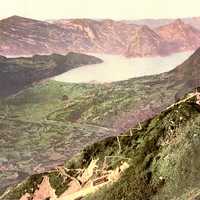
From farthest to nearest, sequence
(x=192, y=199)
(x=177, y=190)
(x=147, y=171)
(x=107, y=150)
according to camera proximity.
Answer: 1. (x=107, y=150)
2. (x=147, y=171)
3. (x=177, y=190)
4. (x=192, y=199)

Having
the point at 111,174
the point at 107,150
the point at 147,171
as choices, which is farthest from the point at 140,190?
the point at 107,150

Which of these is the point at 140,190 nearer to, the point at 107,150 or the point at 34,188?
the point at 107,150

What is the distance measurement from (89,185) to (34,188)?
10.5 metres

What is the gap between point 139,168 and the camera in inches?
2379

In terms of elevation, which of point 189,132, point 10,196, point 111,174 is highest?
point 189,132

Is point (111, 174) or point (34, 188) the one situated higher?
point (111, 174)

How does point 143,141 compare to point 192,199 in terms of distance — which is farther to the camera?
point 143,141

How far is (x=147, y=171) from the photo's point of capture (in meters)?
59.3

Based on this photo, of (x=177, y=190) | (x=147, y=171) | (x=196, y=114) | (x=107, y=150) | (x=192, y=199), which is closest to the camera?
(x=192, y=199)

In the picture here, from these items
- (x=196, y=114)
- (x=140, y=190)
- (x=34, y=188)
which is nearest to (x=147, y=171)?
(x=140, y=190)

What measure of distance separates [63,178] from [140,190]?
17.1 meters

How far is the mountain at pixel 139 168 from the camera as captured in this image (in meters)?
56.6

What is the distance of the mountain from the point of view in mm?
56594

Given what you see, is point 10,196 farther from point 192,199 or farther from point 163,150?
point 192,199
